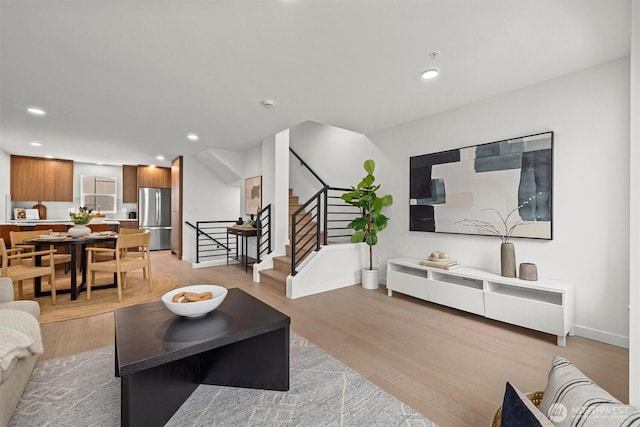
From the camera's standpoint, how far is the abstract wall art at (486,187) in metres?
2.79

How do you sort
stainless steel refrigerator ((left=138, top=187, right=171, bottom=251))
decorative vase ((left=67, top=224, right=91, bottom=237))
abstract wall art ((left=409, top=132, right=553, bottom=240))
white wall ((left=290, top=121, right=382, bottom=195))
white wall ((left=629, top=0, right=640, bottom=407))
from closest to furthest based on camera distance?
white wall ((left=629, top=0, right=640, bottom=407))
abstract wall art ((left=409, top=132, right=553, bottom=240))
decorative vase ((left=67, top=224, right=91, bottom=237))
white wall ((left=290, top=121, right=382, bottom=195))
stainless steel refrigerator ((left=138, top=187, right=171, bottom=251))

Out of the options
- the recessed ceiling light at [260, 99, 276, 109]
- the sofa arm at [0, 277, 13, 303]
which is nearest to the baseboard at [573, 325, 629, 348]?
the recessed ceiling light at [260, 99, 276, 109]

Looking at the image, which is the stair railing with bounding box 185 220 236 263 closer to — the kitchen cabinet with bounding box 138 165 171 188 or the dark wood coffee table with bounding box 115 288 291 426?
the kitchen cabinet with bounding box 138 165 171 188

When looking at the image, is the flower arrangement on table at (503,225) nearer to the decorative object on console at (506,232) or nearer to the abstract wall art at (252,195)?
the decorative object on console at (506,232)

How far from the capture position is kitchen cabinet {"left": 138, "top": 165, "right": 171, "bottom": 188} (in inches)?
311

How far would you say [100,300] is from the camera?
3613 millimetres

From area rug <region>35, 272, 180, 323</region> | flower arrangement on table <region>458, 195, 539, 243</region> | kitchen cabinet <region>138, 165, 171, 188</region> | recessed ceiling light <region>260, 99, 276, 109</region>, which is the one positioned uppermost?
recessed ceiling light <region>260, 99, 276, 109</region>

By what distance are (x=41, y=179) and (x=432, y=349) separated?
9202 millimetres

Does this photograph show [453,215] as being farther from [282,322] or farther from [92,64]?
[92,64]

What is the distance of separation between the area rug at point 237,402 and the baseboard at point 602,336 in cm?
211

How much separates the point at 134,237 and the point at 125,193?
5.47m

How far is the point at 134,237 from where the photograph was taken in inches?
145

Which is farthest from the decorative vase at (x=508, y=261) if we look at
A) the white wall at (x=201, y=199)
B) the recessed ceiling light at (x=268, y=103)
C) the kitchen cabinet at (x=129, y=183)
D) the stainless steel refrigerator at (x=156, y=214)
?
the kitchen cabinet at (x=129, y=183)

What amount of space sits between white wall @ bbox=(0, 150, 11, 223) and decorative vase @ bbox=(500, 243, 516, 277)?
30.4 feet
